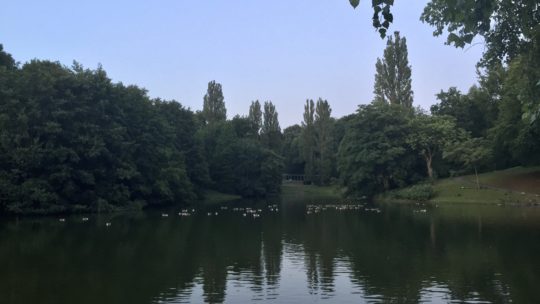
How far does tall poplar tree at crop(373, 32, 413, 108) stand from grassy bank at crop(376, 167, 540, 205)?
60.3 feet

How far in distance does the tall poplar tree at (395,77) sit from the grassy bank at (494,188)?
18.4m

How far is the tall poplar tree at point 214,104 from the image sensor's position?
4405 inches

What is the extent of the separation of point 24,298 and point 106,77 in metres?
45.4

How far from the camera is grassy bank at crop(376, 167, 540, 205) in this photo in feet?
183

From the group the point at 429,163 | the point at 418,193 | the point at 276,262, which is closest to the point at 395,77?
the point at 429,163

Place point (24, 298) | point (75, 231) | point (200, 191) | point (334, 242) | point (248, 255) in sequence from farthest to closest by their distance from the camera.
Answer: point (200, 191)
point (75, 231)
point (334, 242)
point (248, 255)
point (24, 298)

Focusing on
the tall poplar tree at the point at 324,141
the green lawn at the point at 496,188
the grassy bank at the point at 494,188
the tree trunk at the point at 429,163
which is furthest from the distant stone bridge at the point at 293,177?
the green lawn at the point at 496,188

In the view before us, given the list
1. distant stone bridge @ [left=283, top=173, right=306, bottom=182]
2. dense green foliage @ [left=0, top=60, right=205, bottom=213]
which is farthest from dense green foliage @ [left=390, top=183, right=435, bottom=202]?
distant stone bridge @ [left=283, top=173, right=306, bottom=182]

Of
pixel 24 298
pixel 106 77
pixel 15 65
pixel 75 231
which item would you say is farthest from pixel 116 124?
pixel 24 298

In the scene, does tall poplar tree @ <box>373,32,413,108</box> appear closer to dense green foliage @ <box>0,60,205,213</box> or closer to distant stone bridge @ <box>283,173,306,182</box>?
dense green foliage @ <box>0,60,205,213</box>

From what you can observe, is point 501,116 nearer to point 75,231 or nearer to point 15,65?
point 75,231

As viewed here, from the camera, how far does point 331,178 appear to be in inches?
4149

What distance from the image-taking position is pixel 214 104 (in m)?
113

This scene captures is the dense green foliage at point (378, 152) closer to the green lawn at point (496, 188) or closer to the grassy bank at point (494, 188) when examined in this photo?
the grassy bank at point (494, 188)
